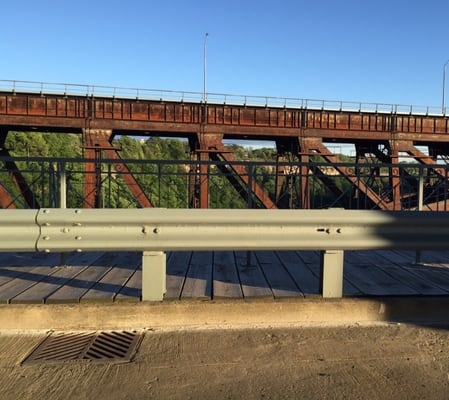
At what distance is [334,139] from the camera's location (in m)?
27.8

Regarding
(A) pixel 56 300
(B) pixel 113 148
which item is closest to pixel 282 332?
(A) pixel 56 300

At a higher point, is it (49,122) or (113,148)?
(49,122)

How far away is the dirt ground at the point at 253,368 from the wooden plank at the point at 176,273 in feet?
1.39

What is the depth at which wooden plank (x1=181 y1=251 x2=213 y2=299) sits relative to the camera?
3.09m

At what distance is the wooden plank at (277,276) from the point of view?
3.16 m

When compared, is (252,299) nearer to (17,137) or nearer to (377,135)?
(377,135)

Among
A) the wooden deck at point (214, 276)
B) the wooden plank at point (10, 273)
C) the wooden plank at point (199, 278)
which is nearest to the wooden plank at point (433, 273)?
the wooden deck at point (214, 276)

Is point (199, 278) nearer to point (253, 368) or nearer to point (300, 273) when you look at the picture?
point (300, 273)

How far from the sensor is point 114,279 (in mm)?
3555

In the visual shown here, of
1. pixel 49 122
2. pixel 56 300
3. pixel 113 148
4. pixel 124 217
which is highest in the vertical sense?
pixel 49 122

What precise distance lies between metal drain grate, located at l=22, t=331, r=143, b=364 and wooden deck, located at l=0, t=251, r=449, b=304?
10.7 inches

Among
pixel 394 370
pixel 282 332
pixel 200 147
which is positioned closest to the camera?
pixel 394 370

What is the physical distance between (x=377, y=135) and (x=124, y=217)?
27006 mm

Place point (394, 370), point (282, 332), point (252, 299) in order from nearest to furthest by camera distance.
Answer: point (394, 370), point (282, 332), point (252, 299)
